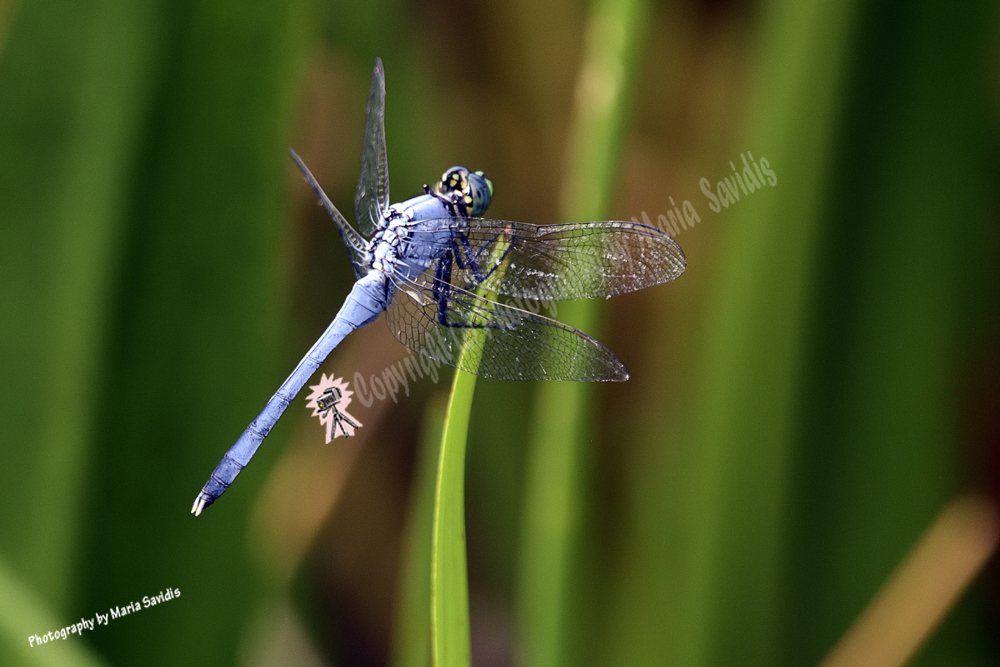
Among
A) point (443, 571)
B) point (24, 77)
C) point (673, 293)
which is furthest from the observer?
point (673, 293)

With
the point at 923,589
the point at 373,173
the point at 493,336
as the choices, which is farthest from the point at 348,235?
the point at 923,589

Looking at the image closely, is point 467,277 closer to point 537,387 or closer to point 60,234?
point 537,387

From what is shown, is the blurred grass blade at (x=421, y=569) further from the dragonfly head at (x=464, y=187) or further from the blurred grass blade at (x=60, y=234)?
the blurred grass blade at (x=60, y=234)

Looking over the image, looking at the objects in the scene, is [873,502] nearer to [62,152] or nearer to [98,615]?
[98,615]

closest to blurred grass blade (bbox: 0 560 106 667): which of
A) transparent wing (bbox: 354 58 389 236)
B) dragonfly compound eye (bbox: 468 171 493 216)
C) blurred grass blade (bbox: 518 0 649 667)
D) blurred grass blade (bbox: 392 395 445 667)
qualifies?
blurred grass blade (bbox: 392 395 445 667)

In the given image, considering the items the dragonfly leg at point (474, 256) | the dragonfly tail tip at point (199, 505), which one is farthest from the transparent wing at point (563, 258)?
the dragonfly tail tip at point (199, 505)

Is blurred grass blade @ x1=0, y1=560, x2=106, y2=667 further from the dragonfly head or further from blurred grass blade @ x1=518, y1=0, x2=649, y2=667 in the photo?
the dragonfly head

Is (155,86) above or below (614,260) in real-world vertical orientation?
above

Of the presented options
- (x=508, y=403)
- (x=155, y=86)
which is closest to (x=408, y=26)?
(x=155, y=86)
